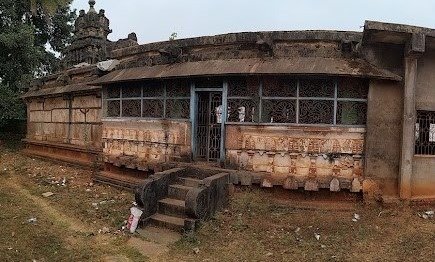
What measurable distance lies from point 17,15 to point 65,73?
25.5ft

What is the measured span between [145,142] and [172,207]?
3.03 metres

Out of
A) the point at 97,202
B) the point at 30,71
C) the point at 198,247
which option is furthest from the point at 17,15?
the point at 198,247

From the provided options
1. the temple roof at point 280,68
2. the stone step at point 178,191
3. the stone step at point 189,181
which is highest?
the temple roof at point 280,68

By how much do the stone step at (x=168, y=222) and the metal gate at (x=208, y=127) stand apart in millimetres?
2206

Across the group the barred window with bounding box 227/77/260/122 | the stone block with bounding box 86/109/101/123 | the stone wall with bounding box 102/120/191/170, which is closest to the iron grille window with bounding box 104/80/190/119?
the stone wall with bounding box 102/120/191/170

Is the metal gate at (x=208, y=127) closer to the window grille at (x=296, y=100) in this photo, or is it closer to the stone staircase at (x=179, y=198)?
the window grille at (x=296, y=100)

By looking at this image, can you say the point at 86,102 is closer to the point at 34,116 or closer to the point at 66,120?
the point at 66,120

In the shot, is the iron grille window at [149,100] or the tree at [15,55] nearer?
the iron grille window at [149,100]

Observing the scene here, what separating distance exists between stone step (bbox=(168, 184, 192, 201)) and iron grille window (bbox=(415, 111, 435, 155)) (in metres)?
5.39

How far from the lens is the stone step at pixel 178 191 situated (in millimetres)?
8273

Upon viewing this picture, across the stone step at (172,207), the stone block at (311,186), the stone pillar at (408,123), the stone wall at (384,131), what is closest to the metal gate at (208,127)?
the stone step at (172,207)

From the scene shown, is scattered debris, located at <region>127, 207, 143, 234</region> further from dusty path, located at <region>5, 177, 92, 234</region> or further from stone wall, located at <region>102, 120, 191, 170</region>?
stone wall, located at <region>102, 120, 191, 170</region>

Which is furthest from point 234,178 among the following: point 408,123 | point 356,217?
point 408,123

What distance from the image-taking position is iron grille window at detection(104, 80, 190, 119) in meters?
9.66
